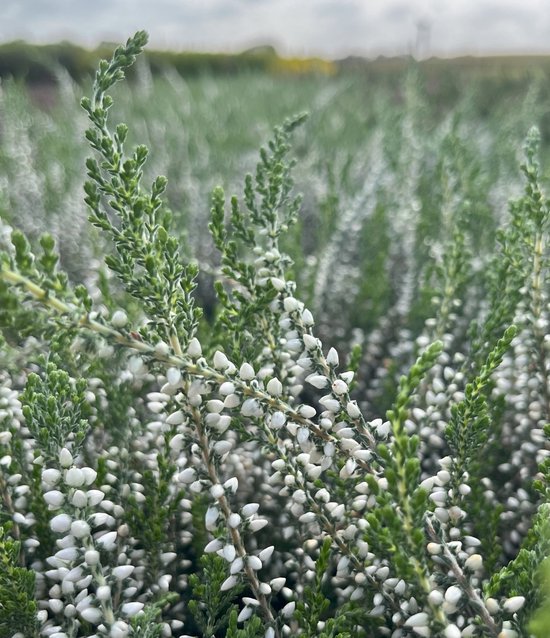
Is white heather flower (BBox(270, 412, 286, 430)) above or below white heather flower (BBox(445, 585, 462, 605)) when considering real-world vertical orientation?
above

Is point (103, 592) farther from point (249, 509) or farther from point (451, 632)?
Answer: point (451, 632)

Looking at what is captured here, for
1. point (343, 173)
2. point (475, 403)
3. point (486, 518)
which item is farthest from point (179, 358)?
point (343, 173)

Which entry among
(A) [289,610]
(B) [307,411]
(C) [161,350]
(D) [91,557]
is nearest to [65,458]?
(D) [91,557]

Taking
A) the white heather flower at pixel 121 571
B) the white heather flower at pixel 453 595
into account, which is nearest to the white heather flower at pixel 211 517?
the white heather flower at pixel 121 571

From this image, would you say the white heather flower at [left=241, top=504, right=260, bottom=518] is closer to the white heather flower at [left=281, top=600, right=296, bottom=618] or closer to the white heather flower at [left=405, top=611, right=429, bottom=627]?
the white heather flower at [left=281, top=600, right=296, bottom=618]

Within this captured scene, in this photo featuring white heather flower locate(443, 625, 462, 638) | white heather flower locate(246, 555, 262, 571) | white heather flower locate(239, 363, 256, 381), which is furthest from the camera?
white heather flower locate(246, 555, 262, 571)

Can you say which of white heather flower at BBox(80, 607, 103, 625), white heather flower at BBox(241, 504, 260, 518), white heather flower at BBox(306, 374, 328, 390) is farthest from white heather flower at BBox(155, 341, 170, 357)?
white heather flower at BBox(80, 607, 103, 625)
